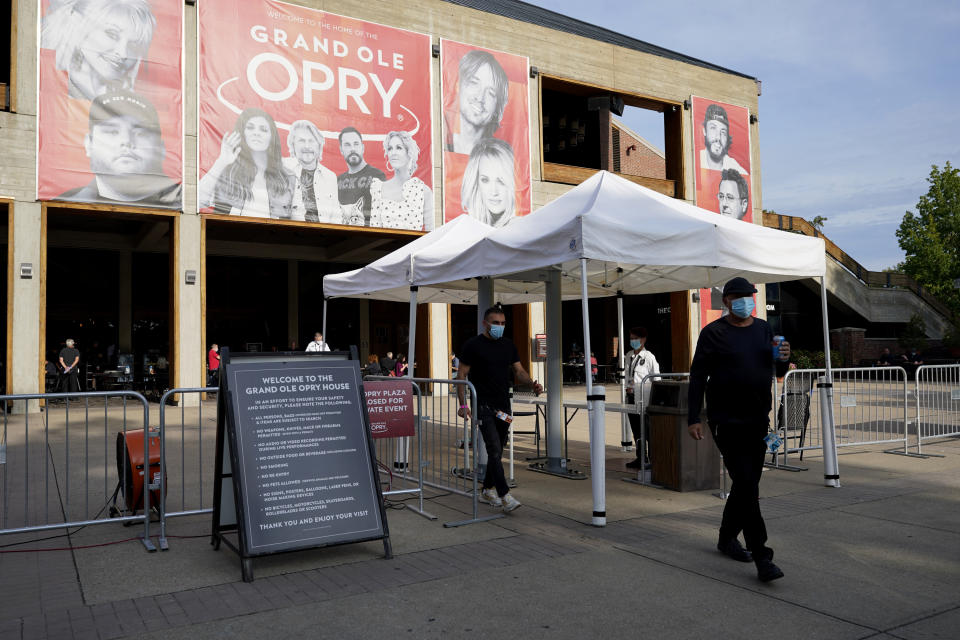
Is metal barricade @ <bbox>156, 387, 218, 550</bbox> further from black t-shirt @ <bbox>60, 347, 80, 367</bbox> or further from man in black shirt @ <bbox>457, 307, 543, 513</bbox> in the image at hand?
black t-shirt @ <bbox>60, 347, 80, 367</bbox>

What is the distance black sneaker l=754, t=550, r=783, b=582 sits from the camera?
4910mm

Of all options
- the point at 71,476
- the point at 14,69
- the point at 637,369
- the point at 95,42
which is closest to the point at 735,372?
the point at 637,369

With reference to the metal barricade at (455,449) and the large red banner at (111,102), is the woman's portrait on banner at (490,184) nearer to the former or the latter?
the large red banner at (111,102)

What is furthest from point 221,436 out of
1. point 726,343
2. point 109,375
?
point 109,375

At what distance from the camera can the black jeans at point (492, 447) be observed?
22.9ft

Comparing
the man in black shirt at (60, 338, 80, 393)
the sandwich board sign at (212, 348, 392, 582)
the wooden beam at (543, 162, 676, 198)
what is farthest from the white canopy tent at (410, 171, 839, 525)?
the wooden beam at (543, 162, 676, 198)

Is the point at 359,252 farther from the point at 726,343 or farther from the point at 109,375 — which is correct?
the point at 726,343

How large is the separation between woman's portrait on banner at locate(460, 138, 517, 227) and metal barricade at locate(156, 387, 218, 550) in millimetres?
10782

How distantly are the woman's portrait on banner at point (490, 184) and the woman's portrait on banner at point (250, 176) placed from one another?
217 inches

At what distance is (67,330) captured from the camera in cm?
2558

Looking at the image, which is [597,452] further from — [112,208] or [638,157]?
[638,157]

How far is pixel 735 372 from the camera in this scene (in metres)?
5.32

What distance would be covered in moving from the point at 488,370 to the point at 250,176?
14.3 m

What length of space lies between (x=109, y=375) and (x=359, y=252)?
9504mm
